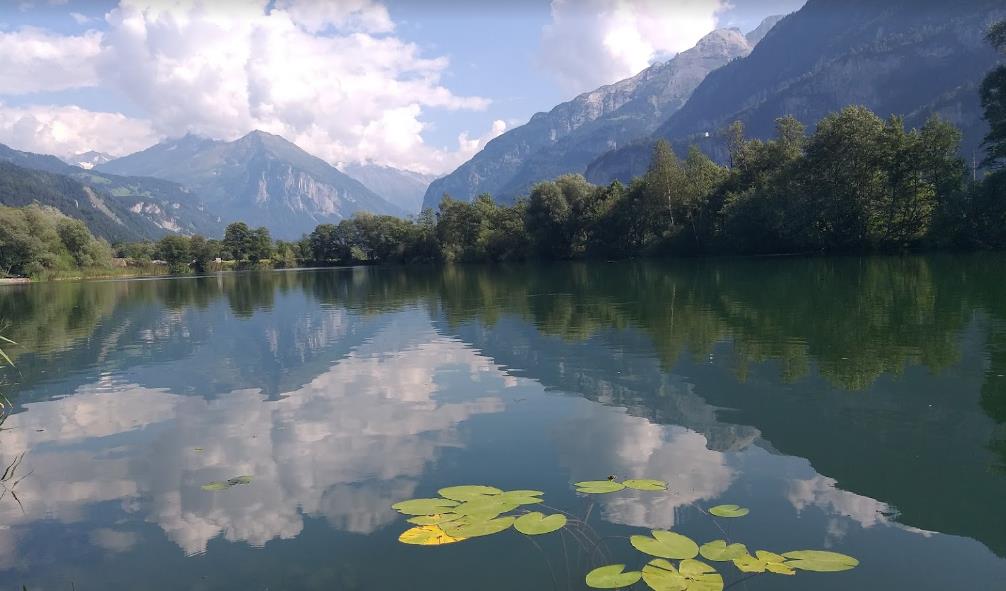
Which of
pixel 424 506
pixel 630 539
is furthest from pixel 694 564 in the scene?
pixel 424 506

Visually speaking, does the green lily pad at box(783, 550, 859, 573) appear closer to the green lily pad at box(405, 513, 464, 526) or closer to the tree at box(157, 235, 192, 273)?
the green lily pad at box(405, 513, 464, 526)

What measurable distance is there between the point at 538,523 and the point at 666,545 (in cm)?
138

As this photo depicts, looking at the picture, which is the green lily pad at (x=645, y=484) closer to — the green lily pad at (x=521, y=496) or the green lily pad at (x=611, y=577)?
the green lily pad at (x=521, y=496)

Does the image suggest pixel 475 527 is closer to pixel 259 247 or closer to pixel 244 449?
pixel 244 449

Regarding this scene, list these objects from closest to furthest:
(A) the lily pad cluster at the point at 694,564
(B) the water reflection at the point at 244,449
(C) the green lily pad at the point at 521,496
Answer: (A) the lily pad cluster at the point at 694,564 < (C) the green lily pad at the point at 521,496 < (B) the water reflection at the point at 244,449

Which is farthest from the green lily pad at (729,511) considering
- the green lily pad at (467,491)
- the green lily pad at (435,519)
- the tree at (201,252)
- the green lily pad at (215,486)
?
the tree at (201,252)

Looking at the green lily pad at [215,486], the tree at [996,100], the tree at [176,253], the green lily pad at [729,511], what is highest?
the tree at [996,100]

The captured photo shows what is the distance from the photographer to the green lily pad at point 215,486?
29.4 feet

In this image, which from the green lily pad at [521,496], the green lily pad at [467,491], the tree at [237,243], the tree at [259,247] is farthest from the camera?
the tree at [237,243]

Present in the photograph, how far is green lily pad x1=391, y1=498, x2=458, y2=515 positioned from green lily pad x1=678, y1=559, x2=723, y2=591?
2921mm

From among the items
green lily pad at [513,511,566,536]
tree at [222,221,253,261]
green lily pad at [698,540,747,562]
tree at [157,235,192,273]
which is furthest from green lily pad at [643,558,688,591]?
tree at [222,221,253,261]

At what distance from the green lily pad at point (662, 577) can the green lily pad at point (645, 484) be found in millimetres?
2184

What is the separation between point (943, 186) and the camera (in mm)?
60562

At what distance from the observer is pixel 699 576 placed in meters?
5.31
